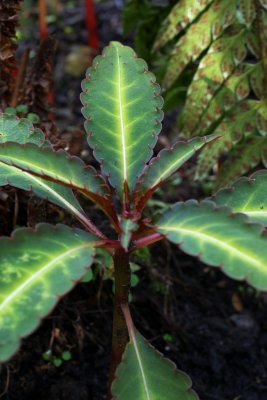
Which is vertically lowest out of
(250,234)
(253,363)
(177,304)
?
(253,363)

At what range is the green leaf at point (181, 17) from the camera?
1.91 m

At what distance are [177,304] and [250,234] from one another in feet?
3.18

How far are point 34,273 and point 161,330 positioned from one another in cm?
92

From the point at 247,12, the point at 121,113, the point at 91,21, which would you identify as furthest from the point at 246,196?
the point at 91,21

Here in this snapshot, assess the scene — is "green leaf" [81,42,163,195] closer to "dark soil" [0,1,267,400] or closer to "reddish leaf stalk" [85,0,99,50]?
"dark soil" [0,1,267,400]

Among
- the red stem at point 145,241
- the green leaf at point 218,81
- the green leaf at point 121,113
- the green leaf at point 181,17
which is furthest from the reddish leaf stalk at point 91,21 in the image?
the red stem at point 145,241

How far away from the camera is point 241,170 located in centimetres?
192

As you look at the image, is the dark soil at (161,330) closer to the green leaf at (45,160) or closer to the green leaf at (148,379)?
the green leaf at (45,160)

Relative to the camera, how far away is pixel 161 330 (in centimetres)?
183

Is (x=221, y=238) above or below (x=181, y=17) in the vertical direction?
below

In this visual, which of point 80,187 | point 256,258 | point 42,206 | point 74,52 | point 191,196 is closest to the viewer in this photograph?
point 256,258

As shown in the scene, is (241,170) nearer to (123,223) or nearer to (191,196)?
(191,196)

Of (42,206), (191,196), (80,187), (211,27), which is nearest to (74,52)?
(191,196)

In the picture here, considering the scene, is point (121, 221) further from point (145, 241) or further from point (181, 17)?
point (181, 17)
